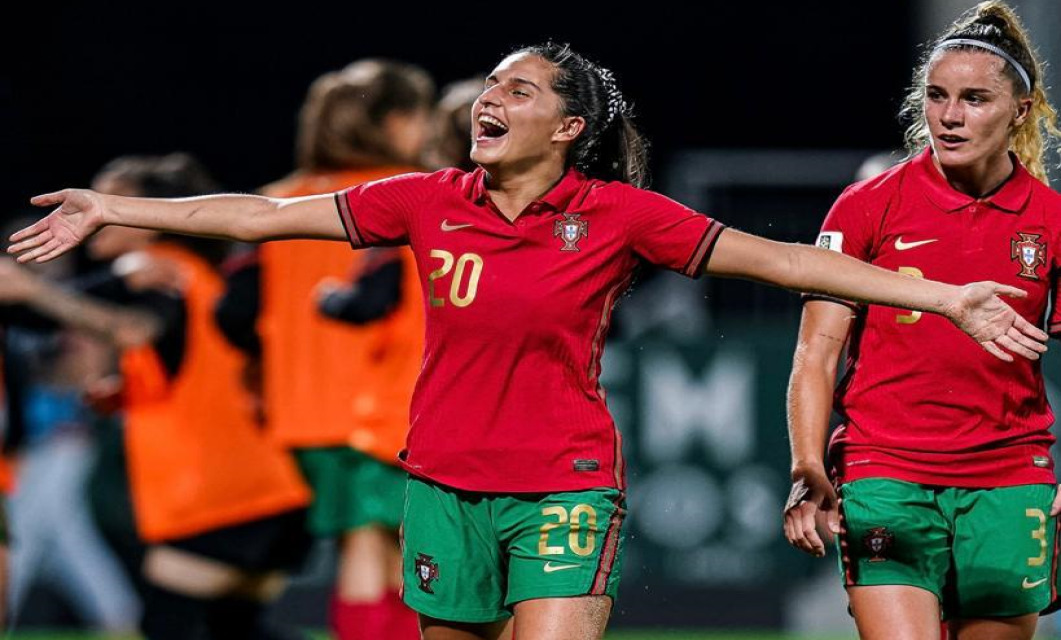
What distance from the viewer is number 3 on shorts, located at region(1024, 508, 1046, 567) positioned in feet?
15.4

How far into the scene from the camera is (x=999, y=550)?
4645 mm

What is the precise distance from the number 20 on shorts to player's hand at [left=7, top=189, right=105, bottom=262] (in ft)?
2.66

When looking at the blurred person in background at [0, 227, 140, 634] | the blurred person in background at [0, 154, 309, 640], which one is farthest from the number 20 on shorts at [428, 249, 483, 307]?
the blurred person in background at [0, 227, 140, 634]

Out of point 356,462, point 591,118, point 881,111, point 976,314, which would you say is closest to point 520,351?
point 591,118

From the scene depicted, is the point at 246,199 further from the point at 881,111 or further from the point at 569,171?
the point at 881,111

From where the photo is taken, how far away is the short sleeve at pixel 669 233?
442cm

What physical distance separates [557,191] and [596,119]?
30 cm

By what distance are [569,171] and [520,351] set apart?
20.9 inches

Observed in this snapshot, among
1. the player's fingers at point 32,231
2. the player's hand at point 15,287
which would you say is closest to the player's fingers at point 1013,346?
the player's fingers at point 32,231

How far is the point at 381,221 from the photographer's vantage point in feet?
15.1

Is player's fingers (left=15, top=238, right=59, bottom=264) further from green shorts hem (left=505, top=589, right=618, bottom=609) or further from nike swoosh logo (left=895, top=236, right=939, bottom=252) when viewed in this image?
nike swoosh logo (left=895, top=236, right=939, bottom=252)

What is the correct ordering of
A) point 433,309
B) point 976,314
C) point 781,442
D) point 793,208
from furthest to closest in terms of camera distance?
1. point 793,208
2. point 781,442
3. point 433,309
4. point 976,314

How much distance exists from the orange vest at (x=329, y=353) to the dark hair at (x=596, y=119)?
5.64 ft

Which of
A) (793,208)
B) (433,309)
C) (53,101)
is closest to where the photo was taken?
(433,309)
